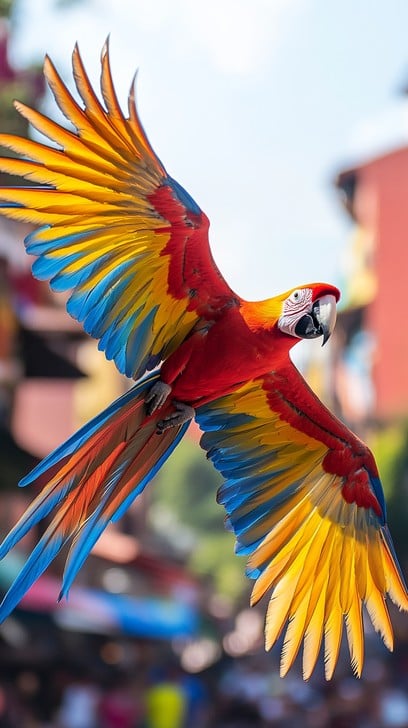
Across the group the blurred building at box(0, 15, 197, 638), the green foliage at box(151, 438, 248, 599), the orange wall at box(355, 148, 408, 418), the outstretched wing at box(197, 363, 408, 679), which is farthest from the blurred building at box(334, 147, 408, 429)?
the outstretched wing at box(197, 363, 408, 679)

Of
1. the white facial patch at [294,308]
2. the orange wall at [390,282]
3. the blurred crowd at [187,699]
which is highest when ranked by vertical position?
the white facial patch at [294,308]

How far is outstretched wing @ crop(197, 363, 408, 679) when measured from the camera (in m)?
4.17

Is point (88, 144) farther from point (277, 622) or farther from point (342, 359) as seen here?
point (342, 359)

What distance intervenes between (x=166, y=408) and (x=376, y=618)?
39.8 inches

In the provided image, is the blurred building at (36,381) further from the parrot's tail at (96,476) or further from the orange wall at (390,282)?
the orange wall at (390,282)

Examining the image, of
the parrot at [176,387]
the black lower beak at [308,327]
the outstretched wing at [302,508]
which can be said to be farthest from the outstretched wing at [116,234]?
the outstretched wing at [302,508]

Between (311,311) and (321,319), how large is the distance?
5 cm

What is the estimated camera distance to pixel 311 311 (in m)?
3.43

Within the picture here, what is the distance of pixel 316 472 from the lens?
175 inches

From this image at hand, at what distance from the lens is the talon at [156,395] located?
363 centimetres

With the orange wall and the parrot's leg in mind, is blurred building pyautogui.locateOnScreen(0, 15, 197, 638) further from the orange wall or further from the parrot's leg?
the orange wall

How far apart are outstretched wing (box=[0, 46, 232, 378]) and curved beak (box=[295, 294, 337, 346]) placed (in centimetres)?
32

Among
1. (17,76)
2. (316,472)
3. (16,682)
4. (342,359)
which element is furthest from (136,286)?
(342,359)

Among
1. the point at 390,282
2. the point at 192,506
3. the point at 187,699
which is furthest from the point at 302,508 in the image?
the point at 192,506
